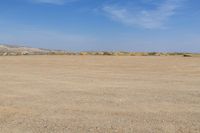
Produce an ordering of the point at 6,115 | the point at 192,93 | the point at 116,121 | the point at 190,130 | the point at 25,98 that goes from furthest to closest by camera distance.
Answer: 1. the point at 192,93
2. the point at 25,98
3. the point at 6,115
4. the point at 116,121
5. the point at 190,130

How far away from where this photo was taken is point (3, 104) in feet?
37.9

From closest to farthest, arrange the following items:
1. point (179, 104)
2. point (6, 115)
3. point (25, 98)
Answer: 1. point (6, 115)
2. point (179, 104)
3. point (25, 98)

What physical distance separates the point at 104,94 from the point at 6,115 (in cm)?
423

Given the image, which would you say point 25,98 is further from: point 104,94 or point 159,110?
point 159,110

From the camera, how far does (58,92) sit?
1406cm

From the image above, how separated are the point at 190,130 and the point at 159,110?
2196 millimetres

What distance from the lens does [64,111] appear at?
415 inches

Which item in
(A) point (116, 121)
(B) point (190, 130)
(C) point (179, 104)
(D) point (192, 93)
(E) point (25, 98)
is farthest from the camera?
(D) point (192, 93)

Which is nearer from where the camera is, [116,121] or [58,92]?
[116,121]

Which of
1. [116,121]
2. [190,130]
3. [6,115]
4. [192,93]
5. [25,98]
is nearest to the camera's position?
[190,130]

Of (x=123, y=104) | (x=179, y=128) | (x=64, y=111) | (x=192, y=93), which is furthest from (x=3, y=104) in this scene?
(x=192, y=93)

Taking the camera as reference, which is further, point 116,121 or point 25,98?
point 25,98

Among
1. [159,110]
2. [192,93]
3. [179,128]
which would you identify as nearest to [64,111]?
[159,110]

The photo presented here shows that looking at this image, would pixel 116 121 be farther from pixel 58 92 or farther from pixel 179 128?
pixel 58 92
